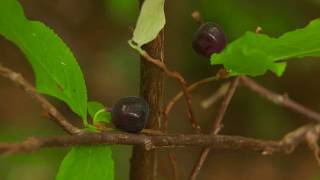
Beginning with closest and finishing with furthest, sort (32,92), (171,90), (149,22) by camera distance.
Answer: (32,92) → (149,22) → (171,90)

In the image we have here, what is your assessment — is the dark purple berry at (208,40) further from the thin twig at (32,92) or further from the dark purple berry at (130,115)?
the thin twig at (32,92)

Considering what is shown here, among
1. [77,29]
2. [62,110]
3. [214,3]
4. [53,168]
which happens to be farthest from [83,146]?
[77,29]

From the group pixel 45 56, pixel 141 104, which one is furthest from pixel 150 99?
pixel 45 56

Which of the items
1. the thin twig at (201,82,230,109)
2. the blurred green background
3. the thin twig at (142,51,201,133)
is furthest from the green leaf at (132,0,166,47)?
the blurred green background

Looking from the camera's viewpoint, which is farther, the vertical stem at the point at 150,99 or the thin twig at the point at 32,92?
the vertical stem at the point at 150,99

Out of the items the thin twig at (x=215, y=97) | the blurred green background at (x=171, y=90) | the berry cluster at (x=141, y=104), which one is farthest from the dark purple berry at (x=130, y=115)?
the blurred green background at (x=171, y=90)

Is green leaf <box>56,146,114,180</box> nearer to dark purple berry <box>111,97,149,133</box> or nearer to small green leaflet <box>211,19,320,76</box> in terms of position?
dark purple berry <box>111,97,149,133</box>

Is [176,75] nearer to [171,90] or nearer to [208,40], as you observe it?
[208,40]
